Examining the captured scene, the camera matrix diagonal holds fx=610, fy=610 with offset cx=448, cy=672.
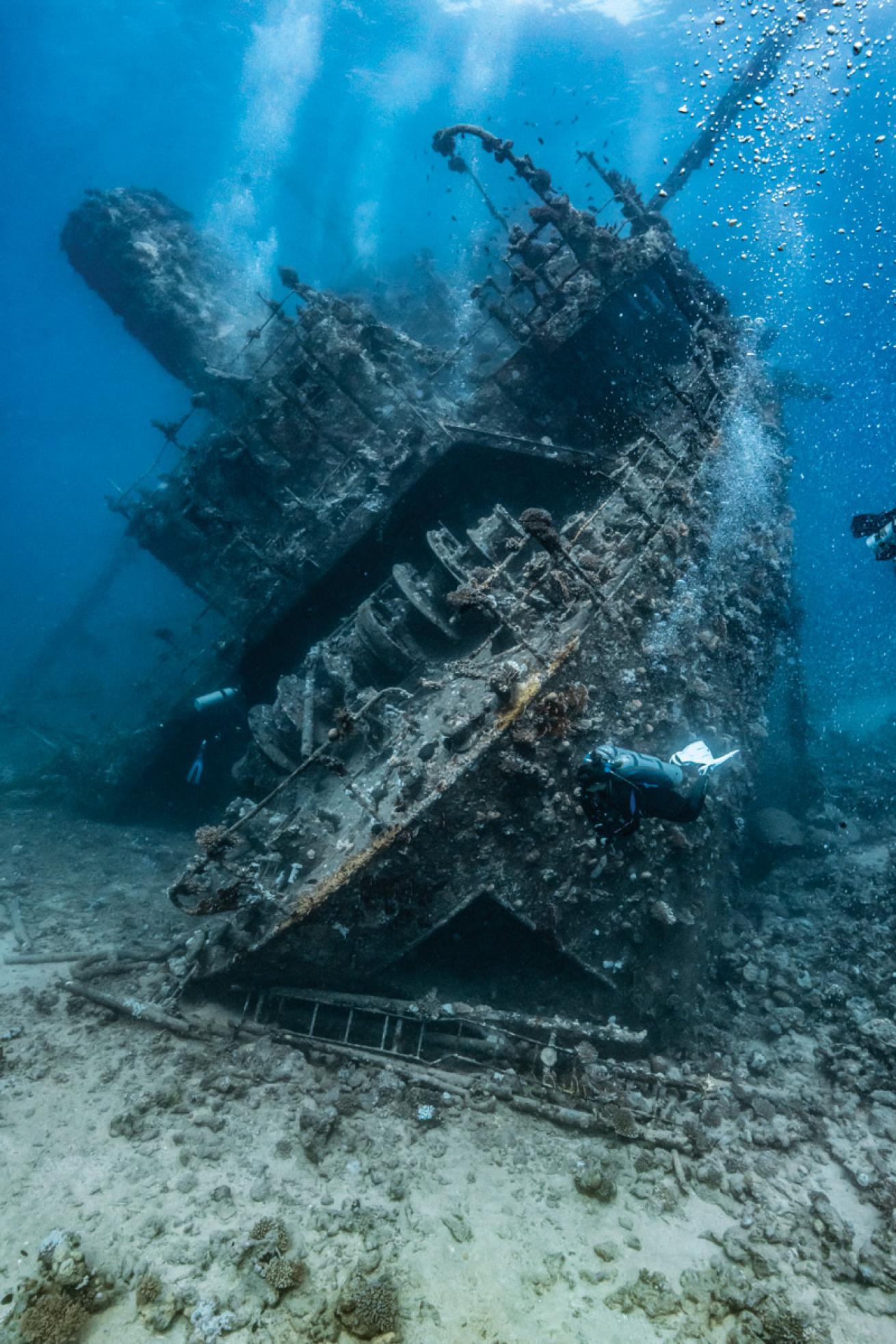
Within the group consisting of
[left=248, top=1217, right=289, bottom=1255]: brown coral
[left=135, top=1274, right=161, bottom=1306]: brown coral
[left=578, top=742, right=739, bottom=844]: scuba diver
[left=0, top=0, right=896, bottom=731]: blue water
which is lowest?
[left=135, top=1274, right=161, bottom=1306]: brown coral

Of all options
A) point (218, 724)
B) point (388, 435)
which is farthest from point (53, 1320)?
point (388, 435)

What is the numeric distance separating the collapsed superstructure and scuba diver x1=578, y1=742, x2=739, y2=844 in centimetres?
95

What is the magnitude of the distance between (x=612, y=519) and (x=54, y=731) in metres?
25.1

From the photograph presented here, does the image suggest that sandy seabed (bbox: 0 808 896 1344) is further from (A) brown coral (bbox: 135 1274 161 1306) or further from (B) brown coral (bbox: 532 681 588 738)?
(B) brown coral (bbox: 532 681 588 738)

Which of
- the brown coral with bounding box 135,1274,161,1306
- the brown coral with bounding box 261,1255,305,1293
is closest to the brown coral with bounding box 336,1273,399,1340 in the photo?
the brown coral with bounding box 261,1255,305,1293

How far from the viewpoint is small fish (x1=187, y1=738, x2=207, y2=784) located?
43.8 ft

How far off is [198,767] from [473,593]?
9.56m

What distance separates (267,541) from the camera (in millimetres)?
12844

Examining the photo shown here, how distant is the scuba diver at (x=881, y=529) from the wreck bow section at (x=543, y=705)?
1.26 m

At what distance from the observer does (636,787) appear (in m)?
4.65

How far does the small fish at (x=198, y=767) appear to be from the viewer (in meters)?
13.4

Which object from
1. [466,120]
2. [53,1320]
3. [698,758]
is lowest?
[53,1320]

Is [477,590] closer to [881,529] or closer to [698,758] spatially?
[698,758]

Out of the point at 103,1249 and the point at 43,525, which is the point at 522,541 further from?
the point at 43,525
